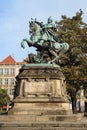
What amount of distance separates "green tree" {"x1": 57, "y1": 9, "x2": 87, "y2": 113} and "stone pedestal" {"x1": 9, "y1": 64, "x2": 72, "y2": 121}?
16590mm

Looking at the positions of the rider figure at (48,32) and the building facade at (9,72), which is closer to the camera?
the rider figure at (48,32)

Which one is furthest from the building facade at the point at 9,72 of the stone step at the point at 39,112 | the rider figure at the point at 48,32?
the stone step at the point at 39,112

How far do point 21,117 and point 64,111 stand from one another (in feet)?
7.88

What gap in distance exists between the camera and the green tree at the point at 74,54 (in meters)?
35.8

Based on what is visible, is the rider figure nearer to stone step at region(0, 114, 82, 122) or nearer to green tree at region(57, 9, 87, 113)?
stone step at region(0, 114, 82, 122)

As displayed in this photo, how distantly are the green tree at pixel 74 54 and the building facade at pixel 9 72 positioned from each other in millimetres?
57481

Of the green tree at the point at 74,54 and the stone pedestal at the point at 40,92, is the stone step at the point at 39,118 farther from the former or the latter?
the green tree at the point at 74,54

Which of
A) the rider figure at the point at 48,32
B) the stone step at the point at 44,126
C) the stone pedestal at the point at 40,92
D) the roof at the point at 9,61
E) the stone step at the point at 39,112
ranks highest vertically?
the roof at the point at 9,61

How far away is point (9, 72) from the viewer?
9731 cm

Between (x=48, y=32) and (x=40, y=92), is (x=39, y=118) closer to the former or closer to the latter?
(x=40, y=92)

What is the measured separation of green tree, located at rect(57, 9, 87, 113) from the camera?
3578 cm

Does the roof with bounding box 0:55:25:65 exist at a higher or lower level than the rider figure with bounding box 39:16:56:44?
Answer: higher

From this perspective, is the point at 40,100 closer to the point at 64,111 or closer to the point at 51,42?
the point at 64,111

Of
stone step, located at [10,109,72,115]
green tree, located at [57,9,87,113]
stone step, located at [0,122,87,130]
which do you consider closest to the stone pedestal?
stone step, located at [10,109,72,115]
